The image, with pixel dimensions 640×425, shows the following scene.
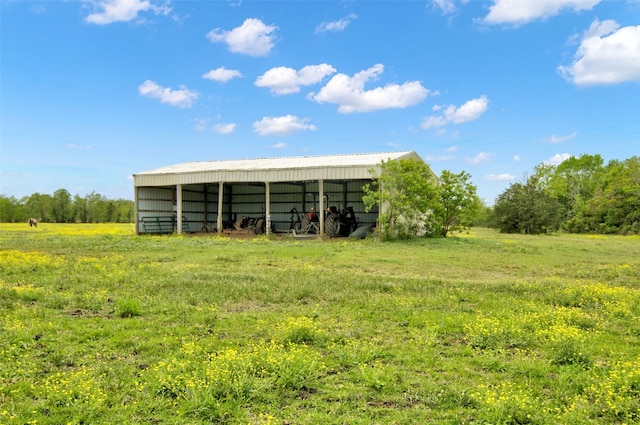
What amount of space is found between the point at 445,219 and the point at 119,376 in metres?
23.4

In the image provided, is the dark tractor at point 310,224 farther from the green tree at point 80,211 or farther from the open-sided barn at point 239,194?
the green tree at point 80,211

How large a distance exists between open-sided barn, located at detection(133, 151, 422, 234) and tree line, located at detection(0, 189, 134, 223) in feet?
154

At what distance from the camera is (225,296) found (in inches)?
340

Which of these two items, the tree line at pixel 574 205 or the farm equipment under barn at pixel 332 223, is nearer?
the farm equipment under barn at pixel 332 223

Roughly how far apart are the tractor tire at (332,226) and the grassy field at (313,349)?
1499 centimetres

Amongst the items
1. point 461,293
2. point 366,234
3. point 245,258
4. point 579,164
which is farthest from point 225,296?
point 579,164

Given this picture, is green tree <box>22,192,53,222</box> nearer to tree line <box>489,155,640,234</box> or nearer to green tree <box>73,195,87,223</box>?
green tree <box>73,195,87,223</box>

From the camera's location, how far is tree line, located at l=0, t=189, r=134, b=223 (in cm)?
7312

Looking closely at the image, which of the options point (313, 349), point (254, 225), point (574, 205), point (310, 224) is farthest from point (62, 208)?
point (313, 349)

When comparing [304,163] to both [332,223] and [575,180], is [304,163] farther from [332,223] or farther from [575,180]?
[575,180]

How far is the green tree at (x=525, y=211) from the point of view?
38.4 meters

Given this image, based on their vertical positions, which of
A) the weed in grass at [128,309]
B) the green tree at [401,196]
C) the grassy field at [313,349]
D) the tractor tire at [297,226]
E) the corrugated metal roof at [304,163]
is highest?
the corrugated metal roof at [304,163]

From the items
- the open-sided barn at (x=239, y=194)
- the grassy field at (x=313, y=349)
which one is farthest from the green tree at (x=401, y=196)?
the grassy field at (x=313, y=349)

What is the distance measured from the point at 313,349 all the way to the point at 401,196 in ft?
58.9
